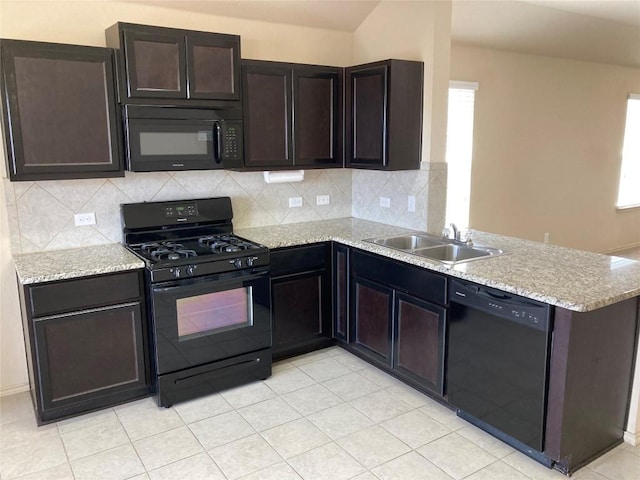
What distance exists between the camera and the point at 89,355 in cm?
284

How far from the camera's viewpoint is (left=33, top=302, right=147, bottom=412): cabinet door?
273cm

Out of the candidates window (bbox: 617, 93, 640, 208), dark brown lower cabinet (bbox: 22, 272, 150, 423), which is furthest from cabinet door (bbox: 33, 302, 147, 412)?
window (bbox: 617, 93, 640, 208)

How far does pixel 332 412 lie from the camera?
9.75 feet

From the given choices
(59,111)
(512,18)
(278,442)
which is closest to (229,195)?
(59,111)

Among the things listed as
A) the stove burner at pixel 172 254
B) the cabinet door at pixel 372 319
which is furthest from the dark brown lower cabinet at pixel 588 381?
the stove burner at pixel 172 254

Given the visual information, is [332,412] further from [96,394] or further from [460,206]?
[460,206]

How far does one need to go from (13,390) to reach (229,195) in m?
1.90

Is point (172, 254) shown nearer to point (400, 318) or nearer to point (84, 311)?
point (84, 311)

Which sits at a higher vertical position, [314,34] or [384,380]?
[314,34]

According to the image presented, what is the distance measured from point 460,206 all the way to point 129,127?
11.7ft

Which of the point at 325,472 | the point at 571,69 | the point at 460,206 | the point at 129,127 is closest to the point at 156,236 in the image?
the point at 129,127

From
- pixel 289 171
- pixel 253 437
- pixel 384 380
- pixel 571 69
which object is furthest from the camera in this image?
pixel 571 69

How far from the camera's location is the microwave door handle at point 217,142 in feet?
10.8

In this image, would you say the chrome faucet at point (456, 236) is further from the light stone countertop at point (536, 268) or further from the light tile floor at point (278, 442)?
the light tile floor at point (278, 442)
